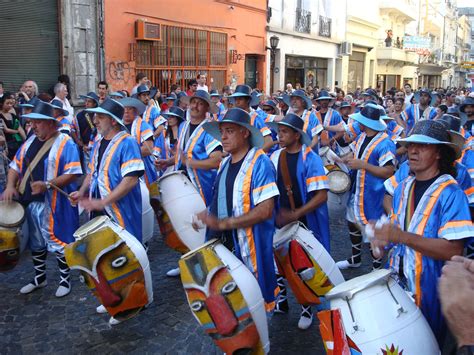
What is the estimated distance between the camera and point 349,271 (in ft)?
19.5

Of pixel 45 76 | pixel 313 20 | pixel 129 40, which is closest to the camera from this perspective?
pixel 45 76

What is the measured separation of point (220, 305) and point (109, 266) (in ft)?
3.54

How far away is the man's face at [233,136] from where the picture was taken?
382 centimetres

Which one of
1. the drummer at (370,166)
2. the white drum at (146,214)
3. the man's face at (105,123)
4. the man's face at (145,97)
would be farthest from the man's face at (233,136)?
the man's face at (145,97)

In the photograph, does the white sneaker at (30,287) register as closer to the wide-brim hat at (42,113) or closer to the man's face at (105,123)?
the wide-brim hat at (42,113)

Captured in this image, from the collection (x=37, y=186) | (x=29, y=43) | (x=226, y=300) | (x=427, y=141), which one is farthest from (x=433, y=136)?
(x=29, y=43)

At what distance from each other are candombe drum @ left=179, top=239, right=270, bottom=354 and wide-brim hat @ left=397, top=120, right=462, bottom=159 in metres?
1.37

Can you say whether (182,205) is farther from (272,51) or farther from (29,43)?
(272,51)

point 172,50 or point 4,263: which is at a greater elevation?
point 172,50

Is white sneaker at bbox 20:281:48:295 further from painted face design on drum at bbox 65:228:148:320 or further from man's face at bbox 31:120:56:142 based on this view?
painted face design on drum at bbox 65:228:148:320

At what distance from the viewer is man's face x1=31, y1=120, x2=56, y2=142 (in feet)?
16.1

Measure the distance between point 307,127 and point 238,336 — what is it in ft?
17.1

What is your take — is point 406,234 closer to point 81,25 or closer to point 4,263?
point 4,263

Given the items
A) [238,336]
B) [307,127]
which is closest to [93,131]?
[307,127]
